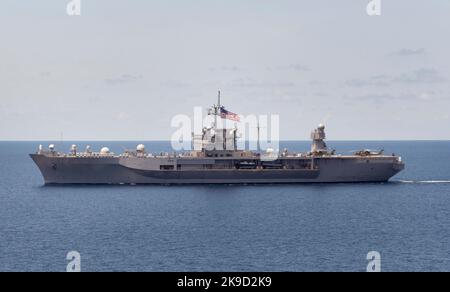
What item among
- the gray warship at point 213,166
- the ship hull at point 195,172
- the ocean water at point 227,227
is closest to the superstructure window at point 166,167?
the gray warship at point 213,166

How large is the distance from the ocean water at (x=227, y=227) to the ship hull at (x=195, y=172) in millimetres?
1710

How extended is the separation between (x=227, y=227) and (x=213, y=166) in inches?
1122

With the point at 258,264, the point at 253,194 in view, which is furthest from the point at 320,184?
the point at 258,264

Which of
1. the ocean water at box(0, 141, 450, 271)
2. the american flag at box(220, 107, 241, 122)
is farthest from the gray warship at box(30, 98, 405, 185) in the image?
the ocean water at box(0, 141, 450, 271)

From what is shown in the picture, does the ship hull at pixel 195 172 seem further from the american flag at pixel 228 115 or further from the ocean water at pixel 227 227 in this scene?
the american flag at pixel 228 115

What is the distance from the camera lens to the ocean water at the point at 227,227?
4578 centimetres

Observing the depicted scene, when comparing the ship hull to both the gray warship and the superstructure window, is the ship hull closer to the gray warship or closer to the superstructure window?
the gray warship

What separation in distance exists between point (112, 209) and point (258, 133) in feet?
105

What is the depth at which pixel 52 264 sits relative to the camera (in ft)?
147

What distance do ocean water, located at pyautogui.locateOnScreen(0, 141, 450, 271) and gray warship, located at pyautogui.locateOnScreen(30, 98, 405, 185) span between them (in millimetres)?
1935

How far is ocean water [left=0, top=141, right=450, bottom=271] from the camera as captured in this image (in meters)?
45.8

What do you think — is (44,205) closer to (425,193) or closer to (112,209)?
(112,209)

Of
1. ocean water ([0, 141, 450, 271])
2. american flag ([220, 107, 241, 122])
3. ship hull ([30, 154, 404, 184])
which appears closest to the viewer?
ocean water ([0, 141, 450, 271])
